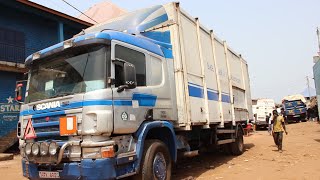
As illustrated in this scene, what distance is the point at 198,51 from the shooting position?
27.1 feet

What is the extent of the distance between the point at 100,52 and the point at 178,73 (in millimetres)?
2183

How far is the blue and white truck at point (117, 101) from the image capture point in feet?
16.1

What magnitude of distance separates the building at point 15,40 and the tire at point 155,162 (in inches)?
432

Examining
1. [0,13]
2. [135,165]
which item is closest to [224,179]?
[135,165]

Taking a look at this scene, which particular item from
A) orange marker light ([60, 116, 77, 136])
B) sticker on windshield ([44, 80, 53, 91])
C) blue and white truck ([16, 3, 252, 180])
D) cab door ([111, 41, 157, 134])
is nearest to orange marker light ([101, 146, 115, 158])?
blue and white truck ([16, 3, 252, 180])

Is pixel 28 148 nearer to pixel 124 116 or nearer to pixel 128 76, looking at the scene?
pixel 124 116

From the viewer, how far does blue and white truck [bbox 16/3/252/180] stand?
4922 millimetres

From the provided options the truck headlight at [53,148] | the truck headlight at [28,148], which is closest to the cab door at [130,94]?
the truck headlight at [53,148]

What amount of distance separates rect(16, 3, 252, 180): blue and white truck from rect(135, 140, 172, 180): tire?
0.05 feet

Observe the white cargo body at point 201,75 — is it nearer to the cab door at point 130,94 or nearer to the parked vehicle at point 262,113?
the cab door at point 130,94

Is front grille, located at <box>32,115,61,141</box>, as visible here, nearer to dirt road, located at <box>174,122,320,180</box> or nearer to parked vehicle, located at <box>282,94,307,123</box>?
dirt road, located at <box>174,122,320,180</box>

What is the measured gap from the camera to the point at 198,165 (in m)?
9.69

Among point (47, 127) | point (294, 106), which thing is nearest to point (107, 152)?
point (47, 127)

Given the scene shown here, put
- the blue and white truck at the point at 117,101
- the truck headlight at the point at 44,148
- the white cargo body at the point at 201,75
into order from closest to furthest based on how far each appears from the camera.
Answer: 1. the blue and white truck at the point at 117,101
2. the truck headlight at the point at 44,148
3. the white cargo body at the point at 201,75
